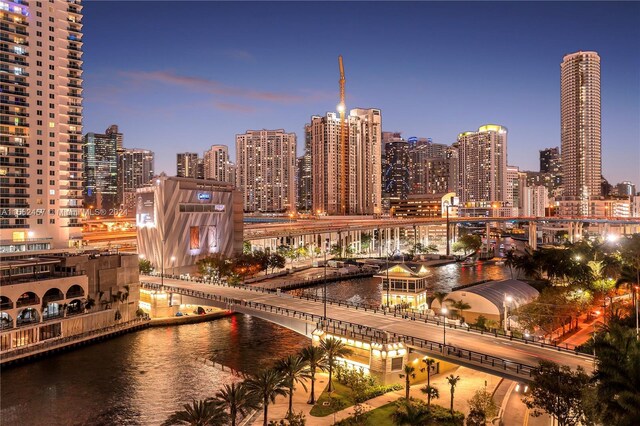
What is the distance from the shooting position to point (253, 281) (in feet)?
340

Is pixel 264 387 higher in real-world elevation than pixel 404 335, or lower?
lower

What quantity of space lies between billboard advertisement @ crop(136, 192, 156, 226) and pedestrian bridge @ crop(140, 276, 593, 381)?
3850 cm

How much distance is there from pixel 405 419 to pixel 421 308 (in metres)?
38.9

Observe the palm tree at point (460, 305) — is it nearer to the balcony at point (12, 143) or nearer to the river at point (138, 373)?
the river at point (138, 373)

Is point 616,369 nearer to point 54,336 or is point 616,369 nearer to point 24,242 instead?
point 54,336

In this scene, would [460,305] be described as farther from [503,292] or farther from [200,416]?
[200,416]

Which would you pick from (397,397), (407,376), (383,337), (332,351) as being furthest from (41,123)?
(407,376)

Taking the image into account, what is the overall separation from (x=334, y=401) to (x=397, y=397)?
519 centimetres

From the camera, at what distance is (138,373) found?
5009cm

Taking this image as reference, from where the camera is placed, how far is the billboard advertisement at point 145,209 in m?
101

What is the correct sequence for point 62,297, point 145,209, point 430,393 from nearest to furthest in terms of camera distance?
1. point 430,393
2. point 62,297
3. point 145,209

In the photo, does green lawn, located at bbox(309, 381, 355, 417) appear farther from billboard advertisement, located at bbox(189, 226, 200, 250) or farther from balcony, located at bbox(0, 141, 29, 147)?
balcony, located at bbox(0, 141, 29, 147)

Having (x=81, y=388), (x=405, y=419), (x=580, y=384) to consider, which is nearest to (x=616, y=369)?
(x=580, y=384)

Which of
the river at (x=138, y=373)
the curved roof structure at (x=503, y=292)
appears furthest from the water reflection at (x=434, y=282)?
the river at (x=138, y=373)
